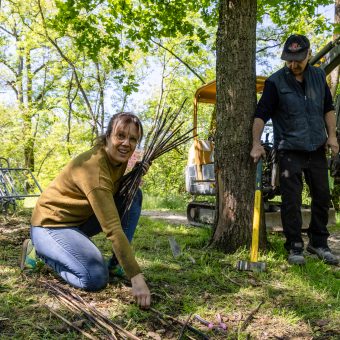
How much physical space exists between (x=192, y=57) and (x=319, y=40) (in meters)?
5.46

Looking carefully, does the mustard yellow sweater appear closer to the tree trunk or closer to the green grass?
the green grass

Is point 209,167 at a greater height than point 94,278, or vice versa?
point 209,167

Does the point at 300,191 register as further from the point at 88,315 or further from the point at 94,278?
the point at 88,315

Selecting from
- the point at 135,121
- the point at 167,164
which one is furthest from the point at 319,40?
the point at 135,121

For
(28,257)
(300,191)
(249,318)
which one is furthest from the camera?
(300,191)

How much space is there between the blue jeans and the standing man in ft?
5.50

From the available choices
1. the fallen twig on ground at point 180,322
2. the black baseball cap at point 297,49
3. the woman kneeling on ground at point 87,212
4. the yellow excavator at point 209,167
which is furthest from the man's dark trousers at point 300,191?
the fallen twig on ground at point 180,322

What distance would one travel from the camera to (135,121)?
2801mm

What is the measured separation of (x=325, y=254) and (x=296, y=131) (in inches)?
47.1

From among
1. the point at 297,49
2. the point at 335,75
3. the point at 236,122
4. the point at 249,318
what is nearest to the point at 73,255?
the point at 249,318

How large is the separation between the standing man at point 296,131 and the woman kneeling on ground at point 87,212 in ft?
4.56

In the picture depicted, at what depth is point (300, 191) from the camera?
3.71 m

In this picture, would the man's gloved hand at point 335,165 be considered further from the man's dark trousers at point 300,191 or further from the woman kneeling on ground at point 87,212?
the woman kneeling on ground at point 87,212

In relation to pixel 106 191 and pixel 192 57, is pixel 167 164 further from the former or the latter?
pixel 106 191
